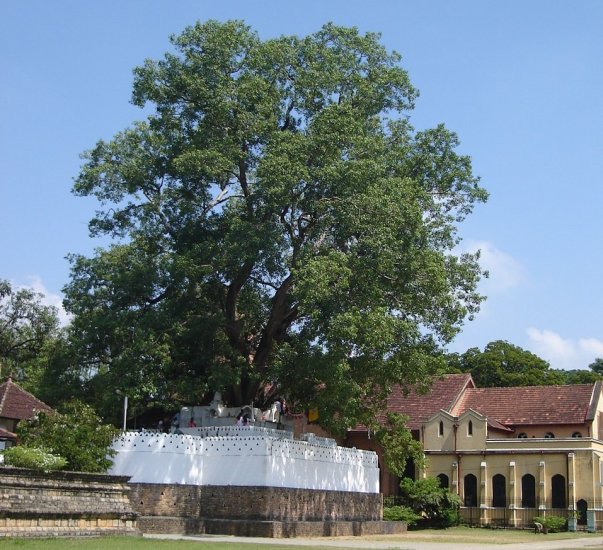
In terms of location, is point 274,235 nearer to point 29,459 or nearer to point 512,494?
point 29,459

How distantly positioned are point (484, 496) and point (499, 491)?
0.91m

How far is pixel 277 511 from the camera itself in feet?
98.8

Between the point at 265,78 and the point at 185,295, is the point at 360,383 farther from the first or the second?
the point at 265,78

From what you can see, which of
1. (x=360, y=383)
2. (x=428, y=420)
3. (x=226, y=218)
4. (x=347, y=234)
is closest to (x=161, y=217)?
(x=226, y=218)

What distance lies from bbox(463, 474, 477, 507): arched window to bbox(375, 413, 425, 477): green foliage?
8.17 metres

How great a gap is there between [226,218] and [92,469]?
1120cm

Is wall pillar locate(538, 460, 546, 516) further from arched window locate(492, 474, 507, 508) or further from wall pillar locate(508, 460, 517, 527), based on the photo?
arched window locate(492, 474, 507, 508)

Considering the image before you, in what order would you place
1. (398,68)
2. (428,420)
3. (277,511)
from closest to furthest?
(277,511) < (398,68) < (428,420)

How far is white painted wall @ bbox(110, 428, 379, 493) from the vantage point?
29.7m

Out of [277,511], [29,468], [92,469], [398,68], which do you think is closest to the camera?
[29,468]

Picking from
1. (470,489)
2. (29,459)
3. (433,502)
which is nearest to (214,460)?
(29,459)

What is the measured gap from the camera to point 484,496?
4375cm

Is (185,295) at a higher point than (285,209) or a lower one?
lower

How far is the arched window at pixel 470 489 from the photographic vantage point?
44625mm
